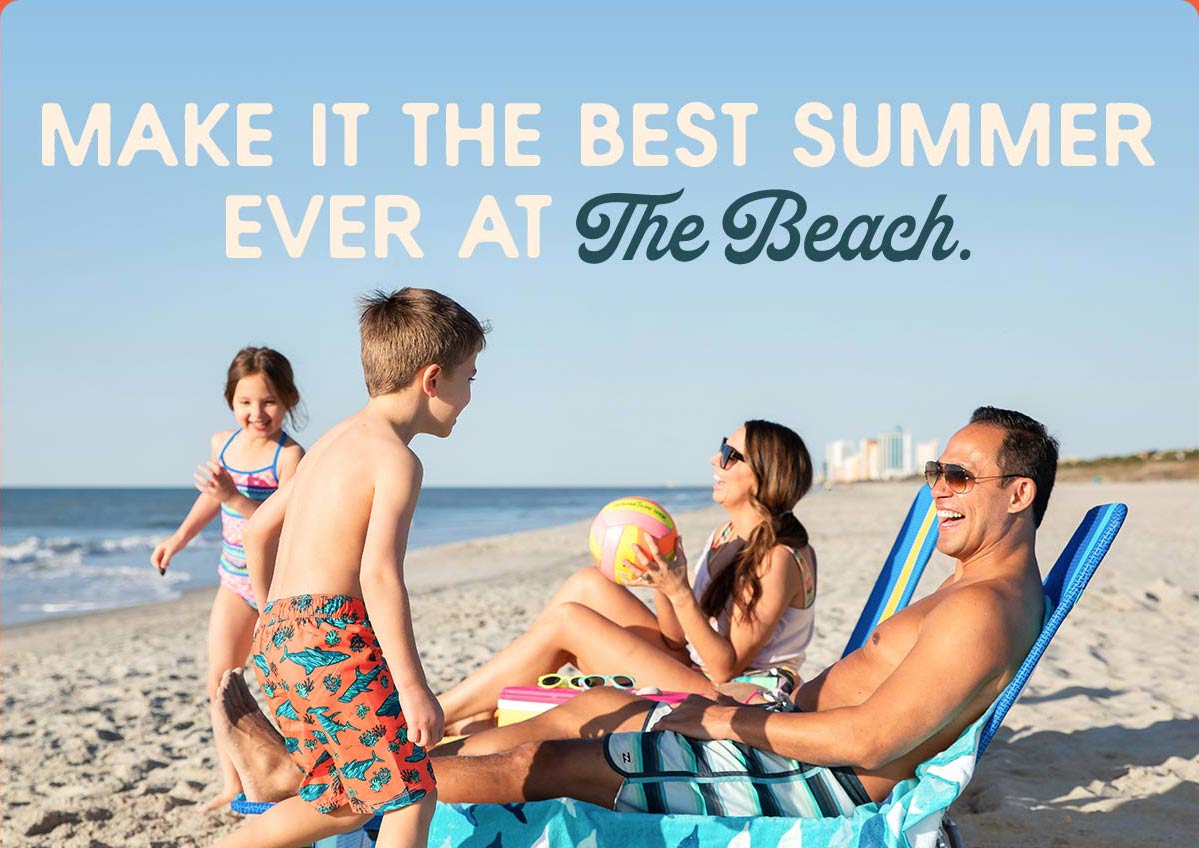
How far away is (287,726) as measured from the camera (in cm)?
286

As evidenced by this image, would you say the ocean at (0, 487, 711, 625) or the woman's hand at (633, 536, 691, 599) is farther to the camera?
the ocean at (0, 487, 711, 625)

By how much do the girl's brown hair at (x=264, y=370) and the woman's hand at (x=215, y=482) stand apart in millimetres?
525

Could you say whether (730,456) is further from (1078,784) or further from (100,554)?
(100,554)

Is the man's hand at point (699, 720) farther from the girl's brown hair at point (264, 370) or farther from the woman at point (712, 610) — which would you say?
the girl's brown hair at point (264, 370)

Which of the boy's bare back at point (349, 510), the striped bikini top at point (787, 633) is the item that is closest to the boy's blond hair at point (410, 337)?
the boy's bare back at point (349, 510)

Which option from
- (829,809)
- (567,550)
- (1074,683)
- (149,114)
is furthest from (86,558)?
(829,809)

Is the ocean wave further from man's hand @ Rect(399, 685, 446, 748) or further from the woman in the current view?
man's hand @ Rect(399, 685, 446, 748)

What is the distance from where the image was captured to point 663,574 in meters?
3.99

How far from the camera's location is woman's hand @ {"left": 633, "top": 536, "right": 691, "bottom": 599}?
3977 millimetres

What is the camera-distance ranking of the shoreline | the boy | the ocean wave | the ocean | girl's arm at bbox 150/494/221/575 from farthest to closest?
1. the ocean wave
2. the ocean
3. the shoreline
4. girl's arm at bbox 150/494/221/575
5. the boy

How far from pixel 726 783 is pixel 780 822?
0.56 ft

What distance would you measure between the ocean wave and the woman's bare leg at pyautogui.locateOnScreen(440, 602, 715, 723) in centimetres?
2116

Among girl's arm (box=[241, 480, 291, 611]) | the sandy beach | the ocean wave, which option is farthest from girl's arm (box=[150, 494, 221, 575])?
the ocean wave

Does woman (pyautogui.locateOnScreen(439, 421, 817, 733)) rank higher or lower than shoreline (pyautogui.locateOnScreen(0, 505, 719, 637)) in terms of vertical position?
higher
